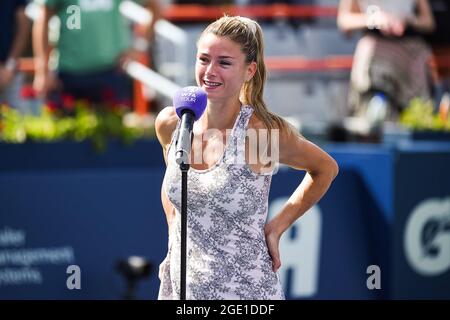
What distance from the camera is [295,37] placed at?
34.8ft

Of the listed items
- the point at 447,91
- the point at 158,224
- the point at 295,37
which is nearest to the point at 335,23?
the point at 295,37

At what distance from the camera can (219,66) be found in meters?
3.66

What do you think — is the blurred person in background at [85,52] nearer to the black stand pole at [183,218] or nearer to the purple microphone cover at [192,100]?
the purple microphone cover at [192,100]

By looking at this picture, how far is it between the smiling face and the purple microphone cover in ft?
0.31

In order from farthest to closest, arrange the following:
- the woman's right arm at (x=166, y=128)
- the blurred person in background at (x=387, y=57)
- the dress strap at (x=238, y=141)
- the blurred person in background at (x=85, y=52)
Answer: the blurred person in background at (x=387, y=57) → the blurred person in background at (x=85, y=52) → the woman's right arm at (x=166, y=128) → the dress strap at (x=238, y=141)

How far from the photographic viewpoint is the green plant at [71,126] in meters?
7.16

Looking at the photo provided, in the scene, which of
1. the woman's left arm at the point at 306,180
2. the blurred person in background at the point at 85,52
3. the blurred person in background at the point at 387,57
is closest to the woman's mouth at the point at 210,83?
the woman's left arm at the point at 306,180

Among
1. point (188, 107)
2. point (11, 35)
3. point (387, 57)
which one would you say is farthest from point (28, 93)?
point (188, 107)

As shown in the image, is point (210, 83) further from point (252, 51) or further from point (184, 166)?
point (184, 166)

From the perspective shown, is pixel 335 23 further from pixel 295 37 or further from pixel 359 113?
pixel 359 113

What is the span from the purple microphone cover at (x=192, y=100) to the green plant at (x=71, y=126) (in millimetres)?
3693

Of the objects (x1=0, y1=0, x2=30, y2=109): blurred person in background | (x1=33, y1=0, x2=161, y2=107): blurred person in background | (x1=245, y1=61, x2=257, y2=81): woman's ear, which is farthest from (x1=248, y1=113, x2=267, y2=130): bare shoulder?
(x1=0, y1=0, x2=30, y2=109): blurred person in background

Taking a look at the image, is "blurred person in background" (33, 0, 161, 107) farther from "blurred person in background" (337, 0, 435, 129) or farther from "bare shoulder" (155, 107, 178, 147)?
"bare shoulder" (155, 107, 178, 147)

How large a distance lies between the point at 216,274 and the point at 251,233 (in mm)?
172
